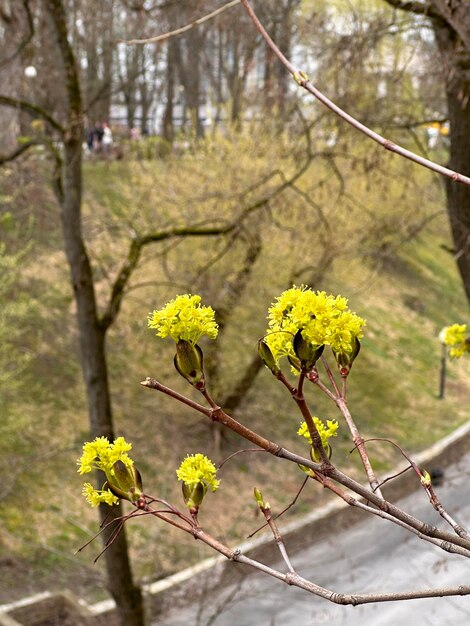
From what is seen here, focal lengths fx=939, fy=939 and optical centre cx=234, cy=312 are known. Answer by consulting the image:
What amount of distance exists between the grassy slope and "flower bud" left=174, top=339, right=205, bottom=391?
8895mm

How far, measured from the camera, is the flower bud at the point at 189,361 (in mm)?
1490

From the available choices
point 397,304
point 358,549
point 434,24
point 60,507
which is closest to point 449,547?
point 434,24

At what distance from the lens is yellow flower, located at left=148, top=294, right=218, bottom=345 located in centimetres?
147

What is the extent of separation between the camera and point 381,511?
1.52 meters

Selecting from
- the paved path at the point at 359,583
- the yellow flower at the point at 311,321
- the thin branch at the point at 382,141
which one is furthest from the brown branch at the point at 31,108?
the yellow flower at the point at 311,321

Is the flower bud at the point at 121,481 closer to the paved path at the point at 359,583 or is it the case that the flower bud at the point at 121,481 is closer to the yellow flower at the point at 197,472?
the yellow flower at the point at 197,472

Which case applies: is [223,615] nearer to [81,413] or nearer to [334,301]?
[81,413]

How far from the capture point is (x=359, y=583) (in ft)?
51.3

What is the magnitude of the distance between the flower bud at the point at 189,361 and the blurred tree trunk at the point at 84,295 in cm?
774

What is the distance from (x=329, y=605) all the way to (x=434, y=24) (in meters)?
10.4

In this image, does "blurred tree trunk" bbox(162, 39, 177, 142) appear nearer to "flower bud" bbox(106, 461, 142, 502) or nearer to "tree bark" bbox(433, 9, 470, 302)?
"tree bark" bbox(433, 9, 470, 302)

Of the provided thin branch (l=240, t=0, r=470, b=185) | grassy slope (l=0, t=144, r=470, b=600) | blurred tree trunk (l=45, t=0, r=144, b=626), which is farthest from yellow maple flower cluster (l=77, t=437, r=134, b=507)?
grassy slope (l=0, t=144, r=470, b=600)

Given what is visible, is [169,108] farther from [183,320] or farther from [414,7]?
[183,320]

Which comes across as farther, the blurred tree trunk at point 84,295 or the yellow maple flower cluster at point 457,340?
the blurred tree trunk at point 84,295
